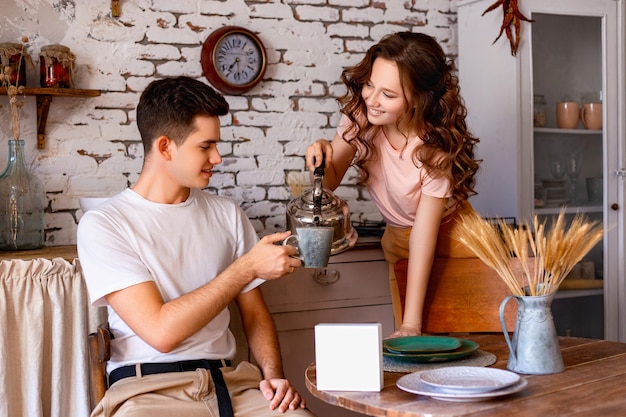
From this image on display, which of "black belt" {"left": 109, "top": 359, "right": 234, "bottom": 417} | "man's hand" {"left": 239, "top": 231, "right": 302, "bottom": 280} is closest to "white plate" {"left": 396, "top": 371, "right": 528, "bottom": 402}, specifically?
"man's hand" {"left": 239, "top": 231, "right": 302, "bottom": 280}

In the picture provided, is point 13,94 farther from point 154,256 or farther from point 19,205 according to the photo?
point 154,256

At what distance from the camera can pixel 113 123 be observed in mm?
2967

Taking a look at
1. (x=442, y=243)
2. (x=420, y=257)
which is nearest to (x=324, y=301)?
(x=442, y=243)

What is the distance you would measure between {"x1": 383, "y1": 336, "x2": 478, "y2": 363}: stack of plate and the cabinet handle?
98 cm

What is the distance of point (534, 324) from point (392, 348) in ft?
1.03

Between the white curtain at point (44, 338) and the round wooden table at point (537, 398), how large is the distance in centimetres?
98

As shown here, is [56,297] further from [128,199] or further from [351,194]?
[351,194]

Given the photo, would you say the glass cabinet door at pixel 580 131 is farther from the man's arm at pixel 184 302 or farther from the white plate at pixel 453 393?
the white plate at pixel 453 393

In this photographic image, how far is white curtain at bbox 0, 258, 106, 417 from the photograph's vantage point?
230 cm

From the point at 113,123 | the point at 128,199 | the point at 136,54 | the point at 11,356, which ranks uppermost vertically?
the point at 136,54

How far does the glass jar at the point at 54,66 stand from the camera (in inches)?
109

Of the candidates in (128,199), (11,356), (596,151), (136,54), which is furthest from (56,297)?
(596,151)

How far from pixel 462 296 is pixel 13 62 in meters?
1.72

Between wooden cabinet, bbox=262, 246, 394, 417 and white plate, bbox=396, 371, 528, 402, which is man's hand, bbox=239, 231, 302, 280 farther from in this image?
wooden cabinet, bbox=262, 246, 394, 417
